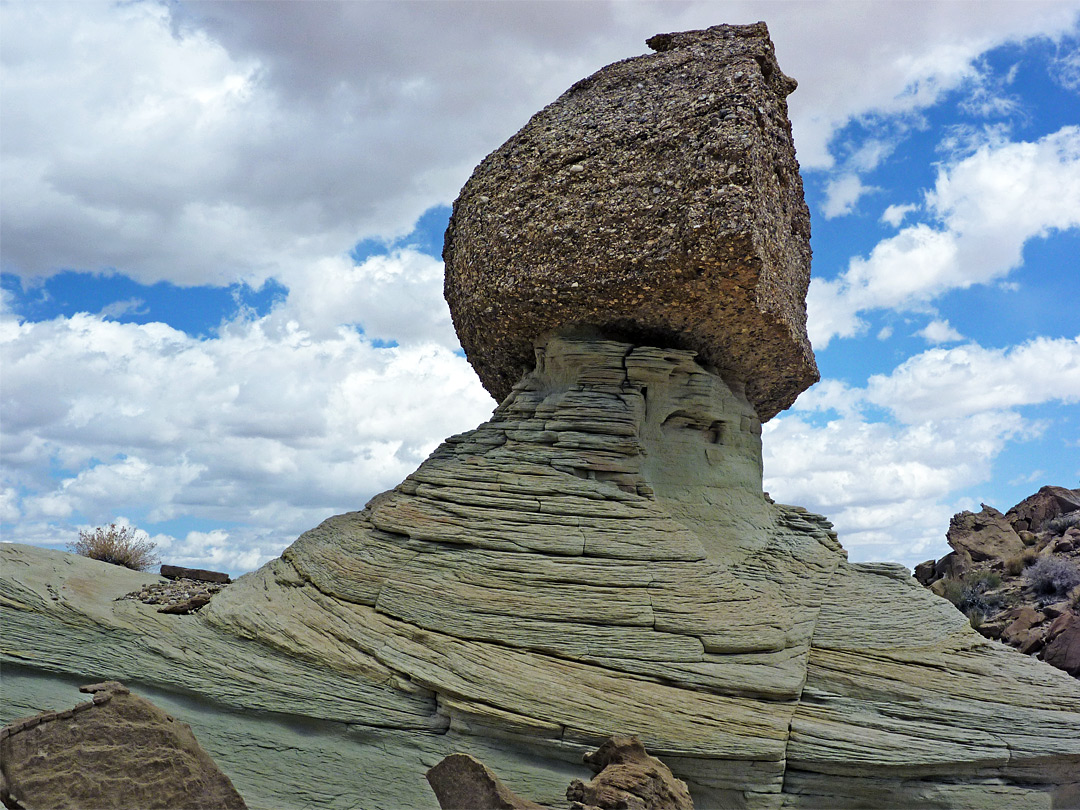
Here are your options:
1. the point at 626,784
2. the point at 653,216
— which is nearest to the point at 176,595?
the point at 626,784

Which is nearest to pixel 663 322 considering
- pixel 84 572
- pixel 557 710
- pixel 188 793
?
pixel 557 710

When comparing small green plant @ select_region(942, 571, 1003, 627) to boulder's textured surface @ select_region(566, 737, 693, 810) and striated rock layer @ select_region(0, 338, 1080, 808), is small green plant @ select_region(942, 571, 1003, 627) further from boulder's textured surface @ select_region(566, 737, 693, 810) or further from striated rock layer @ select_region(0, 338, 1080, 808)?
boulder's textured surface @ select_region(566, 737, 693, 810)

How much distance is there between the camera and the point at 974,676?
8477mm

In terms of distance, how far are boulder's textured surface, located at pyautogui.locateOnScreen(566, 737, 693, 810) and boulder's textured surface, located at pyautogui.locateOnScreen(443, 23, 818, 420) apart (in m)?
4.60

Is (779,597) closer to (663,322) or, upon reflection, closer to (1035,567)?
(663,322)

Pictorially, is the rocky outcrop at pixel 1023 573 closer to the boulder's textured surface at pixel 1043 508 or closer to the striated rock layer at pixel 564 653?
the boulder's textured surface at pixel 1043 508

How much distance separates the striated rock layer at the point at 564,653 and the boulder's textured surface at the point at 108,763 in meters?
1.23

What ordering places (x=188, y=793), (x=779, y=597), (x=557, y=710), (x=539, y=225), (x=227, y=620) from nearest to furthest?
(x=188, y=793), (x=557, y=710), (x=227, y=620), (x=779, y=597), (x=539, y=225)

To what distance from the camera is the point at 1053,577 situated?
17.7 m

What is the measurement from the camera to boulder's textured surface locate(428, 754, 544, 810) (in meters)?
5.78

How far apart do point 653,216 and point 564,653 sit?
437 cm

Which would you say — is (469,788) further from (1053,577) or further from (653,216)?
(1053,577)

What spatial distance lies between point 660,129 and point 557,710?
588 cm

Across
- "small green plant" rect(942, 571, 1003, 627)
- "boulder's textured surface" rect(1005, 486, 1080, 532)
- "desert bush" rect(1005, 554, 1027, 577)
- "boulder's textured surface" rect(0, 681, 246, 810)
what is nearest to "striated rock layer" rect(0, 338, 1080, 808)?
"boulder's textured surface" rect(0, 681, 246, 810)
